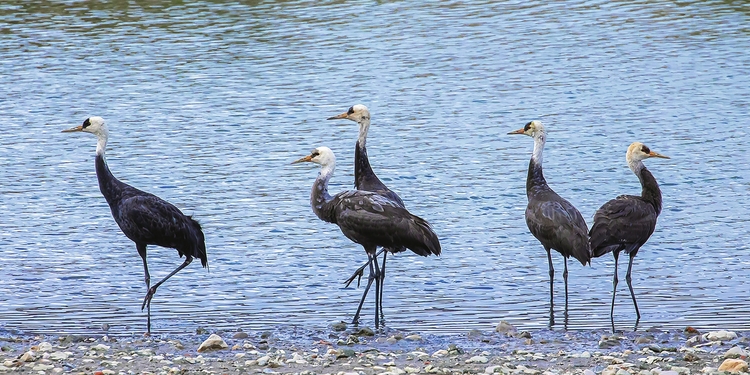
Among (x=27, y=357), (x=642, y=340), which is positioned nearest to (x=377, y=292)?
(x=642, y=340)

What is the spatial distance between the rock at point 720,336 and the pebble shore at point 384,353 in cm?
1

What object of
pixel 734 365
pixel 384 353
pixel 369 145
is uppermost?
pixel 734 365

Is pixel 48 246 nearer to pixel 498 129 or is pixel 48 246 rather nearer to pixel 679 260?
pixel 679 260

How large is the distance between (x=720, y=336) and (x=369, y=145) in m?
11.8

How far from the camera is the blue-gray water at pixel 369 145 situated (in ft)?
42.7

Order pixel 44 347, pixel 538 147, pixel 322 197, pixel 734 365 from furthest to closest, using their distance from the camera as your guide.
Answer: pixel 538 147
pixel 322 197
pixel 44 347
pixel 734 365

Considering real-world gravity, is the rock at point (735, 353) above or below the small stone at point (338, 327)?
above

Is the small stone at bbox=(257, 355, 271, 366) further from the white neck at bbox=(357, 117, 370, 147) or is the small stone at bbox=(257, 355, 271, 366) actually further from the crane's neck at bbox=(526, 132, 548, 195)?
the white neck at bbox=(357, 117, 370, 147)

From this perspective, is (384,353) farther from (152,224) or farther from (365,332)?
(152,224)

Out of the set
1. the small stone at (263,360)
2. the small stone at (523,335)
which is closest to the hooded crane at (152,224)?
the small stone at (263,360)

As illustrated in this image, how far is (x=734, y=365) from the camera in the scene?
30.6ft

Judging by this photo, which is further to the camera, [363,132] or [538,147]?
[363,132]

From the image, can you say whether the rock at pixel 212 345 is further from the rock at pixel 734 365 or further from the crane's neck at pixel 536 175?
the crane's neck at pixel 536 175

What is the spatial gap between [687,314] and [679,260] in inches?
93.7
